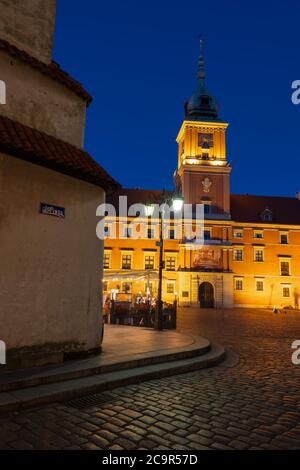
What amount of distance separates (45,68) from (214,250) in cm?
3852

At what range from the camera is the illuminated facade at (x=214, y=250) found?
43.2 m

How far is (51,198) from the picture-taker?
6781 mm

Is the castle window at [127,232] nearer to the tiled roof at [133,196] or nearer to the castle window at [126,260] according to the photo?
the castle window at [126,260]

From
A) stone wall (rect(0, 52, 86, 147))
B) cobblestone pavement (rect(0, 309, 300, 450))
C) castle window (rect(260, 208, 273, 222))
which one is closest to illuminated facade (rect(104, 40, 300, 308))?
castle window (rect(260, 208, 273, 222))

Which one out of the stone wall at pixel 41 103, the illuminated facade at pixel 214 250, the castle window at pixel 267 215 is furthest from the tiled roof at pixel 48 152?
the castle window at pixel 267 215

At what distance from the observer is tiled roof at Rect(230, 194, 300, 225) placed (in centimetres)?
4766

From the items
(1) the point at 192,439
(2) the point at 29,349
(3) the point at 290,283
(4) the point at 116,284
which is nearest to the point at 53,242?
(2) the point at 29,349

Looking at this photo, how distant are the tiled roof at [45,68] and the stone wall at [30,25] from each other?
57 cm

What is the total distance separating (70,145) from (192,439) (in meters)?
6.24

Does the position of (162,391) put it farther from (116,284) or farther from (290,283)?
(290,283)

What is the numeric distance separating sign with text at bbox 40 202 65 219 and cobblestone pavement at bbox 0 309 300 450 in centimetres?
348

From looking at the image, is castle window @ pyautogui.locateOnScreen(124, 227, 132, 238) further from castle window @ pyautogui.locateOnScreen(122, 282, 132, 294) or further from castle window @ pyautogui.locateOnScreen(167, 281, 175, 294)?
castle window @ pyautogui.locateOnScreen(167, 281, 175, 294)

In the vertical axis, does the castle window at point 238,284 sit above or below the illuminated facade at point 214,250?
below

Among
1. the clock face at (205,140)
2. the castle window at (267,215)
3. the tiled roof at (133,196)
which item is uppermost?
the clock face at (205,140)
